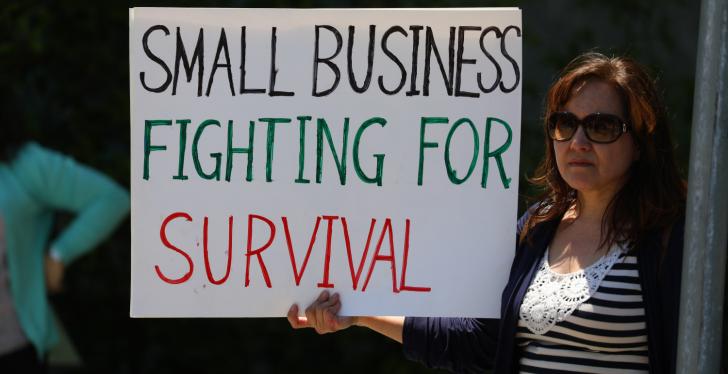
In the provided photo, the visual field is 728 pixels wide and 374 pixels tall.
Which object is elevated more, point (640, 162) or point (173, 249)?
point (640, 162)

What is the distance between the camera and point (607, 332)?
2105 mm

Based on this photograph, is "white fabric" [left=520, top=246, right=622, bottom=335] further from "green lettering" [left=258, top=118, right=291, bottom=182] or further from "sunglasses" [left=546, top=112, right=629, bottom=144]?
"green lettering" [left=258, top=118, right=291, bottom=182]

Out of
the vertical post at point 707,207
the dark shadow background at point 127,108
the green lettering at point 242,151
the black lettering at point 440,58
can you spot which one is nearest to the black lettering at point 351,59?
the black lettering at point 440,58

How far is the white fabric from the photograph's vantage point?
214 centimetres

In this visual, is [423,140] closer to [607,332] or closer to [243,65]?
[243,65]

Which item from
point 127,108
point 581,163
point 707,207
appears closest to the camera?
point 707,207

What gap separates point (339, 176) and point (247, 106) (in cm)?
25

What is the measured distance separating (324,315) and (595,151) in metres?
0.68

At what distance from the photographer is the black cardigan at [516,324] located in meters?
2.06

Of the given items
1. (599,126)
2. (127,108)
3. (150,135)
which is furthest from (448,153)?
(127,108)

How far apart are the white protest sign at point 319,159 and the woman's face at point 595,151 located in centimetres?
27

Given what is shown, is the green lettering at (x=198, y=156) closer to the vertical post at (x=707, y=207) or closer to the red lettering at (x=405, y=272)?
the red lettering at (x=405, y=272)

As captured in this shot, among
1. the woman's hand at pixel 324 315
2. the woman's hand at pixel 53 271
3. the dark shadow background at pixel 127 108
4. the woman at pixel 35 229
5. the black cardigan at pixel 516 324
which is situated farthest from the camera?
the dark shadow background at pixel 127 108

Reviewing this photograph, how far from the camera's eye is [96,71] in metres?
4.59
